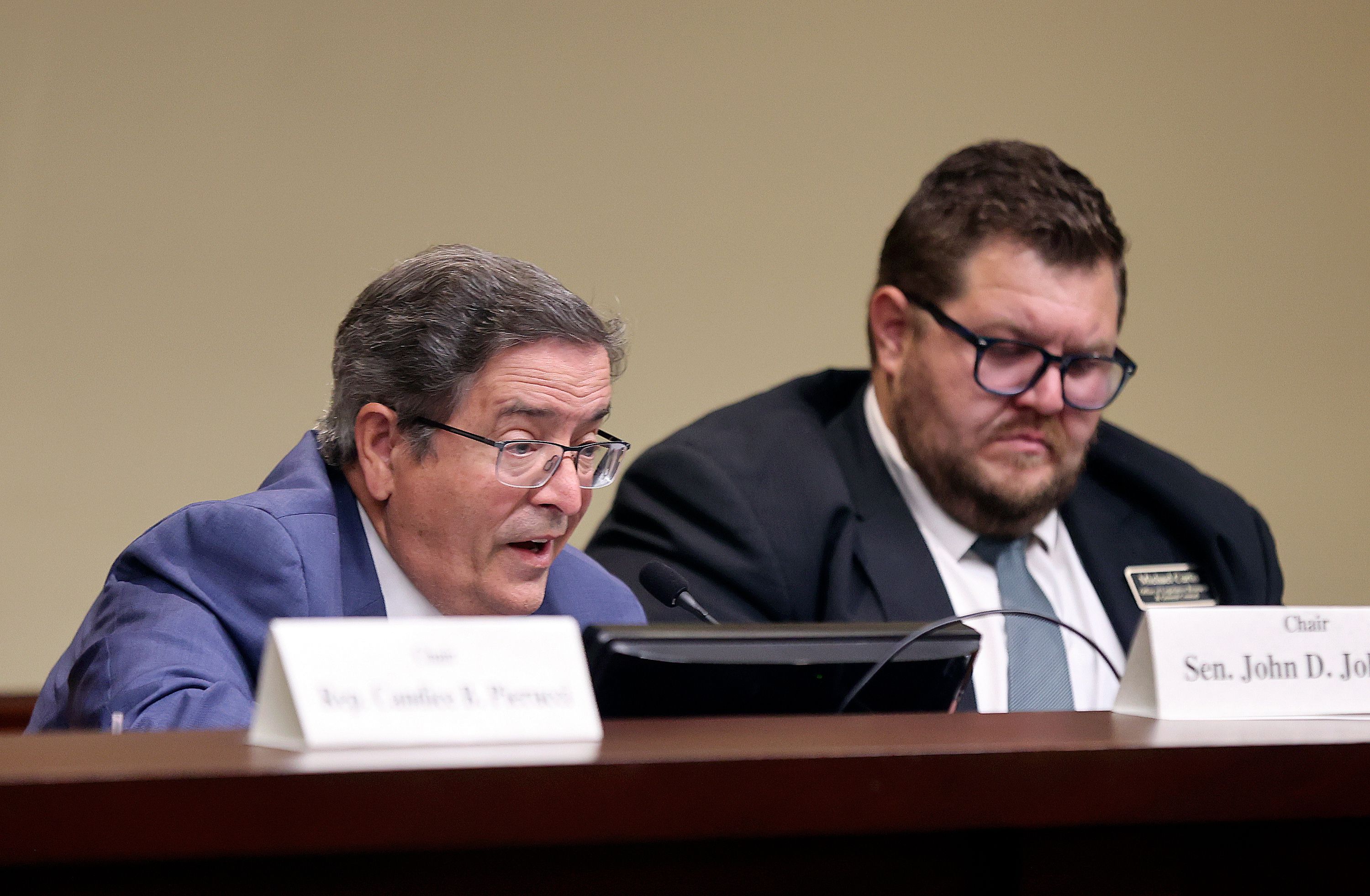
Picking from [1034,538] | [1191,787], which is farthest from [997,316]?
[1191,787]

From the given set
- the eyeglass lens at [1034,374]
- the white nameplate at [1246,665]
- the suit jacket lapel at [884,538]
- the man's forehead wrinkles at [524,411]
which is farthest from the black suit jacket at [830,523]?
the white nameplate at [1246,665]

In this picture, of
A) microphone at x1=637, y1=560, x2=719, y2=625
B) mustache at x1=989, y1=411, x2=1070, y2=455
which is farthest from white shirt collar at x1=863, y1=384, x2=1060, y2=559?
microphone at x1=637, y1=560, x2=719, y2=625

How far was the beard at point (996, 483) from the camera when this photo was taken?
7.24 feet

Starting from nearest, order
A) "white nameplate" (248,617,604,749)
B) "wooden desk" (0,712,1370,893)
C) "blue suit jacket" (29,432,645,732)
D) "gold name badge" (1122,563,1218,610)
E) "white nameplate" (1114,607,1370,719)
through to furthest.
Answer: "wooden desk" (0,712,1370,893), "white nameplate" (248,617,604,749), "white nameplate" (1114,607,1370,719), "blue suit jacket" (29,432,645,732), "gold name badge" (1122,563,1218,610)

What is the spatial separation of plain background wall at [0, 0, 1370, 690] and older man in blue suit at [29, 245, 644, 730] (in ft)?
4.19

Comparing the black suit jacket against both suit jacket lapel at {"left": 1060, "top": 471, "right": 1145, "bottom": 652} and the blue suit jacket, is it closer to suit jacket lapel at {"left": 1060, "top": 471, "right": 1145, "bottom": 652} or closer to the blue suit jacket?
suit jacket lapel at {"left": 1060, "top": 471, "right": 1145, "bottom": 652}

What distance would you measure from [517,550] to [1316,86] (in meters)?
2.76

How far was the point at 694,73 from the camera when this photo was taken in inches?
123

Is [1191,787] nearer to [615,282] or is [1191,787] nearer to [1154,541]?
[1154,541]

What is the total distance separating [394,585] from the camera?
5.25 feet

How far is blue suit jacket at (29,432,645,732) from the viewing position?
4.13ft

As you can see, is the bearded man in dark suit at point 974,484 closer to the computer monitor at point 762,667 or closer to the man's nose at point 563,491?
the man's nose at point 563,491

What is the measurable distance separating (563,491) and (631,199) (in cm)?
161

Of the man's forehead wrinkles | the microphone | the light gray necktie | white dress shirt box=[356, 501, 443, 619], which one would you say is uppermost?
the man's forehead wrinkles
